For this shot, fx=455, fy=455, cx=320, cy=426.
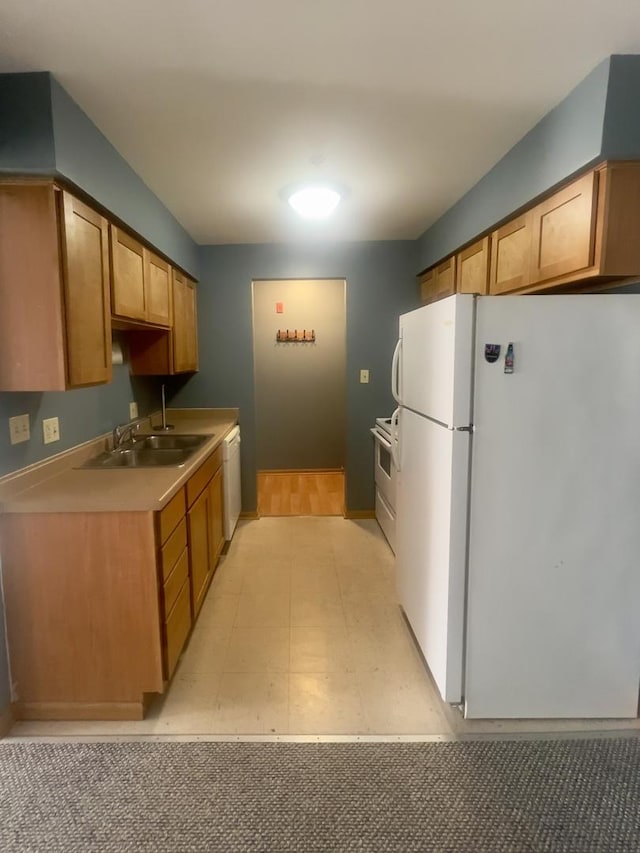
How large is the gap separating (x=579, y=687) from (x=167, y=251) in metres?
3.11

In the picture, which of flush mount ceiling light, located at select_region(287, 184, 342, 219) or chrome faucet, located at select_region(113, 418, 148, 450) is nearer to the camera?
flush mount ceiling light, located at select_region(287, 184, 342, 219)

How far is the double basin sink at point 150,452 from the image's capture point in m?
2.51

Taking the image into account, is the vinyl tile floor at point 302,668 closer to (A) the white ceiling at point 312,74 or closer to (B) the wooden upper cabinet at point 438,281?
(B) the wooden upper cabinet at point 438,281

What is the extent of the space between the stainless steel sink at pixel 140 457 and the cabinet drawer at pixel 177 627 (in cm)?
72

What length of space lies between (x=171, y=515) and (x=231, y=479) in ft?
4.93

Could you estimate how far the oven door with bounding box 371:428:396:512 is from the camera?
328cm

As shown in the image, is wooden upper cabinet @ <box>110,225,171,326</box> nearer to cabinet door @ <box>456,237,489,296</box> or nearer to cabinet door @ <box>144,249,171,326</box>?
cabinet door @ <box>144,249,171,326</box>

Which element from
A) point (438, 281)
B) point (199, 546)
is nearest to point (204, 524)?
point (199, 546)

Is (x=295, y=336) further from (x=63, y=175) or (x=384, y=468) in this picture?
(x=63, y=175)

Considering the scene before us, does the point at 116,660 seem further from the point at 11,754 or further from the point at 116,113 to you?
the point at 116,113

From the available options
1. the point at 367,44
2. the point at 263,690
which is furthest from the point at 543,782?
the point at 367,44

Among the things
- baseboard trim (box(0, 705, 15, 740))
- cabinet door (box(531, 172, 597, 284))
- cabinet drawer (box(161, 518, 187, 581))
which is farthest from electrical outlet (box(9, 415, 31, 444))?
cabinet door (box(531, 172, 597, 284))

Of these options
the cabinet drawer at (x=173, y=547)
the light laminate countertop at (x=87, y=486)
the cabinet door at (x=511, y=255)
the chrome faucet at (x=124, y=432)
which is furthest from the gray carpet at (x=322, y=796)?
the cabinet door at (x=511, y=255)

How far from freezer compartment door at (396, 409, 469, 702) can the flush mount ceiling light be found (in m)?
1.30
